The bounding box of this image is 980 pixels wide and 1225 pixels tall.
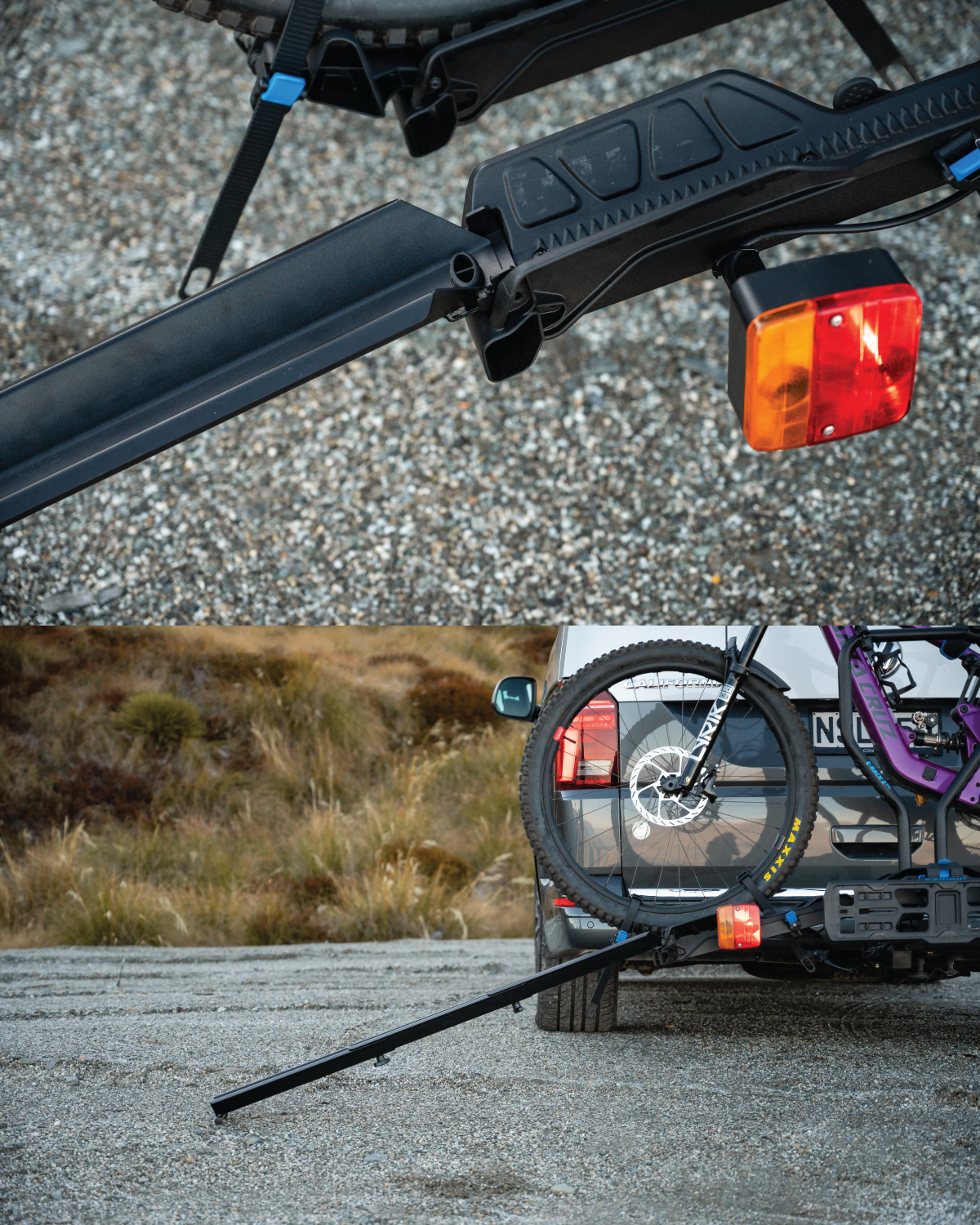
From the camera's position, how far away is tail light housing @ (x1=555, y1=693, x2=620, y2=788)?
8.61ft

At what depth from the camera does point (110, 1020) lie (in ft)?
11.4

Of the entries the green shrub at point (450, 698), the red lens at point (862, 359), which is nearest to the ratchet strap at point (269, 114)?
the red lens at point (862, 359)

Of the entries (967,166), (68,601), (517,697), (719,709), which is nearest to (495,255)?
(967,166)

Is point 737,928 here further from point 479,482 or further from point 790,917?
point 479,482

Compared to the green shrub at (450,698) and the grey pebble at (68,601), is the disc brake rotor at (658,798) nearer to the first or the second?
the grey pebble at (68,601)

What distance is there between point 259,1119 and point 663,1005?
190cm

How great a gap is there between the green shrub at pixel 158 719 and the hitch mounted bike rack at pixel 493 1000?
16.4 feet

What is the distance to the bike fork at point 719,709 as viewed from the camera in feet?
8.01

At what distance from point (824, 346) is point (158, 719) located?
6.47 m

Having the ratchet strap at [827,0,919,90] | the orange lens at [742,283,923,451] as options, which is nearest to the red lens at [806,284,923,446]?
the orange lens at [742,283,923,451]

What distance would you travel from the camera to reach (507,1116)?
232cm

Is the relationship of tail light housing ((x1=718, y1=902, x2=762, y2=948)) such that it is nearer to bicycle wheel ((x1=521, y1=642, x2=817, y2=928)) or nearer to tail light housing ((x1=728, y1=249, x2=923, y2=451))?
bicycle wheel ((x1=521, y1=642, x2=817, y2=928))

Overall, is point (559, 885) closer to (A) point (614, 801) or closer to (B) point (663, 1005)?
(A) point (614, 801)

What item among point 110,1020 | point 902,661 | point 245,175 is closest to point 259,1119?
point 110,1020
